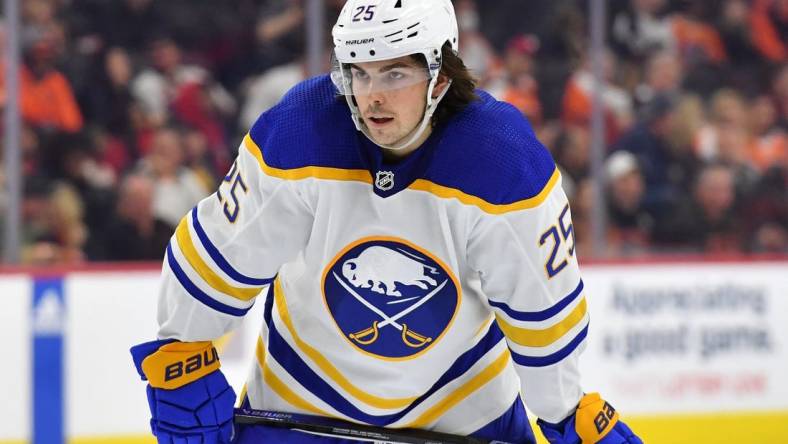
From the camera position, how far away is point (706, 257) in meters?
4.36

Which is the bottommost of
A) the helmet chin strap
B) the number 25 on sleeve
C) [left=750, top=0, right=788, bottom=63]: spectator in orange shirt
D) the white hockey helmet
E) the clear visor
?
[left=750, top=0, right=788, bottom=63]: spectator in orange shirt

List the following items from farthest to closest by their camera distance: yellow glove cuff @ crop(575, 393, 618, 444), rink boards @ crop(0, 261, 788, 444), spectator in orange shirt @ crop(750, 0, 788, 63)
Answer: spectator in orange shirt @ crop(750, 0, 788, 63) < rink boards @ crop(0, 261, 788, 444) < yellow glove cuff @ crop(575, 393, 618, 444)

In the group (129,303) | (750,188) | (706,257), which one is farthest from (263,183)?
(750,188)

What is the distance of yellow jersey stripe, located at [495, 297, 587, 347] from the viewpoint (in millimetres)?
1924

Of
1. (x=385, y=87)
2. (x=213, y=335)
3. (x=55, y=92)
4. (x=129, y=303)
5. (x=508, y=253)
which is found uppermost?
(x=385, y=87)

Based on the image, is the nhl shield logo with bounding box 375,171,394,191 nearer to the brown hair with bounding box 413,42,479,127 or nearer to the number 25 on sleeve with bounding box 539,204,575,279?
the brown hair with bounding box 413,42,479,127

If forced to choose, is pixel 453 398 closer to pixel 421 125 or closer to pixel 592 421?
pixel 592 421

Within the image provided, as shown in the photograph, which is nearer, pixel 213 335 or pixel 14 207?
pixel 213 335

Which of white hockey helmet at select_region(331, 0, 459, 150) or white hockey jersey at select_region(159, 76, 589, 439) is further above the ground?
white hockey helmet at select_region(331, 0, 459, 150)

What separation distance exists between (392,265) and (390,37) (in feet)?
1.24

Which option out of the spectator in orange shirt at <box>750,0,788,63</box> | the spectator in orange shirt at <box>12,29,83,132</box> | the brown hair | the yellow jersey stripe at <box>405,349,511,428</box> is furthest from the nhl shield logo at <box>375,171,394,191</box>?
the spectator in orange shirt at <box>750,0,788,63</box>

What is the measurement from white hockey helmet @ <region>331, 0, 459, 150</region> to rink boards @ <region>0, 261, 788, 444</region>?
219 centimetres

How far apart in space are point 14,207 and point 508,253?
2492 mm

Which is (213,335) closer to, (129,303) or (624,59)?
(129,303)
